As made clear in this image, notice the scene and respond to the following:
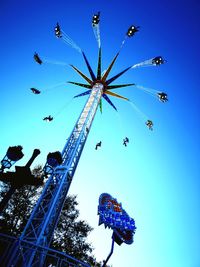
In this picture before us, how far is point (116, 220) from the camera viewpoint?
11047 millimetres

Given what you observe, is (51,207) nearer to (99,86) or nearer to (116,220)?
(116,220)

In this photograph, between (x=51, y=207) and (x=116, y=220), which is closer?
(x=51, y=207)

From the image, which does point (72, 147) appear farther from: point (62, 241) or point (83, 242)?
point (83, 242)

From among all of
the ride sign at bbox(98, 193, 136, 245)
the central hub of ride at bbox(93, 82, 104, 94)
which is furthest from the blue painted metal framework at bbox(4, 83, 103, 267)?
the ride sign at bbox(98, 193, 136, 245)

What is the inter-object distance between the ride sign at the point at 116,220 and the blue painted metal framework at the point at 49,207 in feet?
13.9

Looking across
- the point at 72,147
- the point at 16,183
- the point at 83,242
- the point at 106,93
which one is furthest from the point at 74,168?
the point at 83,242

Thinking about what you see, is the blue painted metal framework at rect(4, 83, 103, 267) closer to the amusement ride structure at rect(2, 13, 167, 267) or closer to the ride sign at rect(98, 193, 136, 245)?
the amusement ride structure at rect(2, 13, 167, 267)

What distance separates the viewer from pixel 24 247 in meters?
5.86

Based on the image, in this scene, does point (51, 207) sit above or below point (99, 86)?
below

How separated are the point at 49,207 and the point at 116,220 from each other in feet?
17.5

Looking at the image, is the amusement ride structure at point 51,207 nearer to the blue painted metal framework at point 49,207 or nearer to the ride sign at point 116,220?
the blue painted metal framework at point 49,207

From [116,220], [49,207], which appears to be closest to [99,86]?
[116,220]

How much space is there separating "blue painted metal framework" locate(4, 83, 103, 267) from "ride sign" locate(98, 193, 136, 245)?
13.9ft

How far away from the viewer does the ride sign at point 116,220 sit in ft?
35.1
